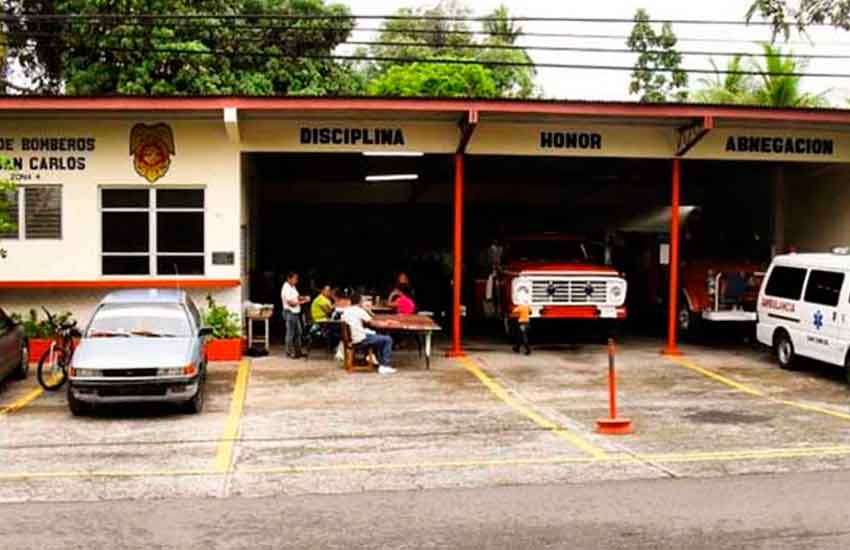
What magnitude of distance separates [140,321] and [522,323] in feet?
25.9

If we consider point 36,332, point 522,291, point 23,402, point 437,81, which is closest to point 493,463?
point 23,402

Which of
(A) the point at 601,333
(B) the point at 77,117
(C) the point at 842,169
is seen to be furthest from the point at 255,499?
(C) the point at 842,169

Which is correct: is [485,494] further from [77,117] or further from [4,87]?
[4,87]

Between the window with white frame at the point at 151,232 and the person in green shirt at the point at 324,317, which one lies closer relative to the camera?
the person in green shirt at the point at 324,317

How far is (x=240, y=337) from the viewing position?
760 inches

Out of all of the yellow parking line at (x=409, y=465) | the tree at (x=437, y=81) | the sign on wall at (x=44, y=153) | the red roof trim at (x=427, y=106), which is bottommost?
the yellow parking line at (x=409, y=465)

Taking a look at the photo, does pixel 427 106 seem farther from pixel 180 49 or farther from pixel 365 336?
pixel 180 49

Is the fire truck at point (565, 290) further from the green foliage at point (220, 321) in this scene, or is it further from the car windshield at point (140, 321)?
the car windshield at point (140, 321)

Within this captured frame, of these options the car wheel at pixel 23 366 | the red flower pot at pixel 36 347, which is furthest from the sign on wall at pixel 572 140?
the car wheel at pixel 23 366

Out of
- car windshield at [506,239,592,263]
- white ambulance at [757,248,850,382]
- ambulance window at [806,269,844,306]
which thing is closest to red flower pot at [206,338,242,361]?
car windshield at [506,239,592,263]

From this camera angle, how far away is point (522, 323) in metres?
19.7

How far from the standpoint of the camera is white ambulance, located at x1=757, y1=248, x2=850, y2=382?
16.4 m

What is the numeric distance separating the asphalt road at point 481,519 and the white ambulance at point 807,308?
720 centimetres

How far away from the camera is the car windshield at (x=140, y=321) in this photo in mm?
14273
